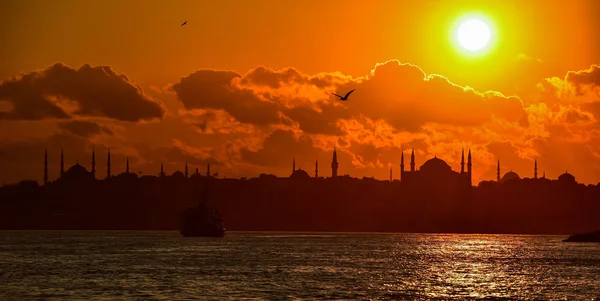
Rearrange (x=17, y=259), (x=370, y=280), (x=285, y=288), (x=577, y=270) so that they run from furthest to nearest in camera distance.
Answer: (x=17, y=259) → (x=577, y=270) → (x=370, y=280) → (x=285, y=288)

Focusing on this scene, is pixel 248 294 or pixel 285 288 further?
pixel 285 288

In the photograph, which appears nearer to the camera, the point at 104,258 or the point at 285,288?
the point at 285,288

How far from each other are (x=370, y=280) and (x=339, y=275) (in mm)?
6049

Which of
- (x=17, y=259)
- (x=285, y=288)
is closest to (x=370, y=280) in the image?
(x=285, y=288)

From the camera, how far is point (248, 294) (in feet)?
253

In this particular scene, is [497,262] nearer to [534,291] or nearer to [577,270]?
[577,270]

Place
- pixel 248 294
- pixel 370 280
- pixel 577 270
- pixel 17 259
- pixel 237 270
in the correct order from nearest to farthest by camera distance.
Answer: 1. pixel 248 294
2. pixel 370 280
3. pixel 237 270
4. pixel 577 270
5. pixel 17 259

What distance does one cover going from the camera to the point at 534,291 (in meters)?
83.1

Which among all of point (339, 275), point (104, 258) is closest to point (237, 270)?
point (339, 275)

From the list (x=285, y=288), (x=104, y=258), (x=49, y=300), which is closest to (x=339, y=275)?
(x=285, y=288)

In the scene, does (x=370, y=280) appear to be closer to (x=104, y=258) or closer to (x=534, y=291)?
(x=534, y=291)

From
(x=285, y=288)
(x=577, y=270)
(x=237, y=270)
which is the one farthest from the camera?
(x=577, y=270)

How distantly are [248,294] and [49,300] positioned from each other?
14264 millimetres

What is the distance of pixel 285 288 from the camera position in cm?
8244
